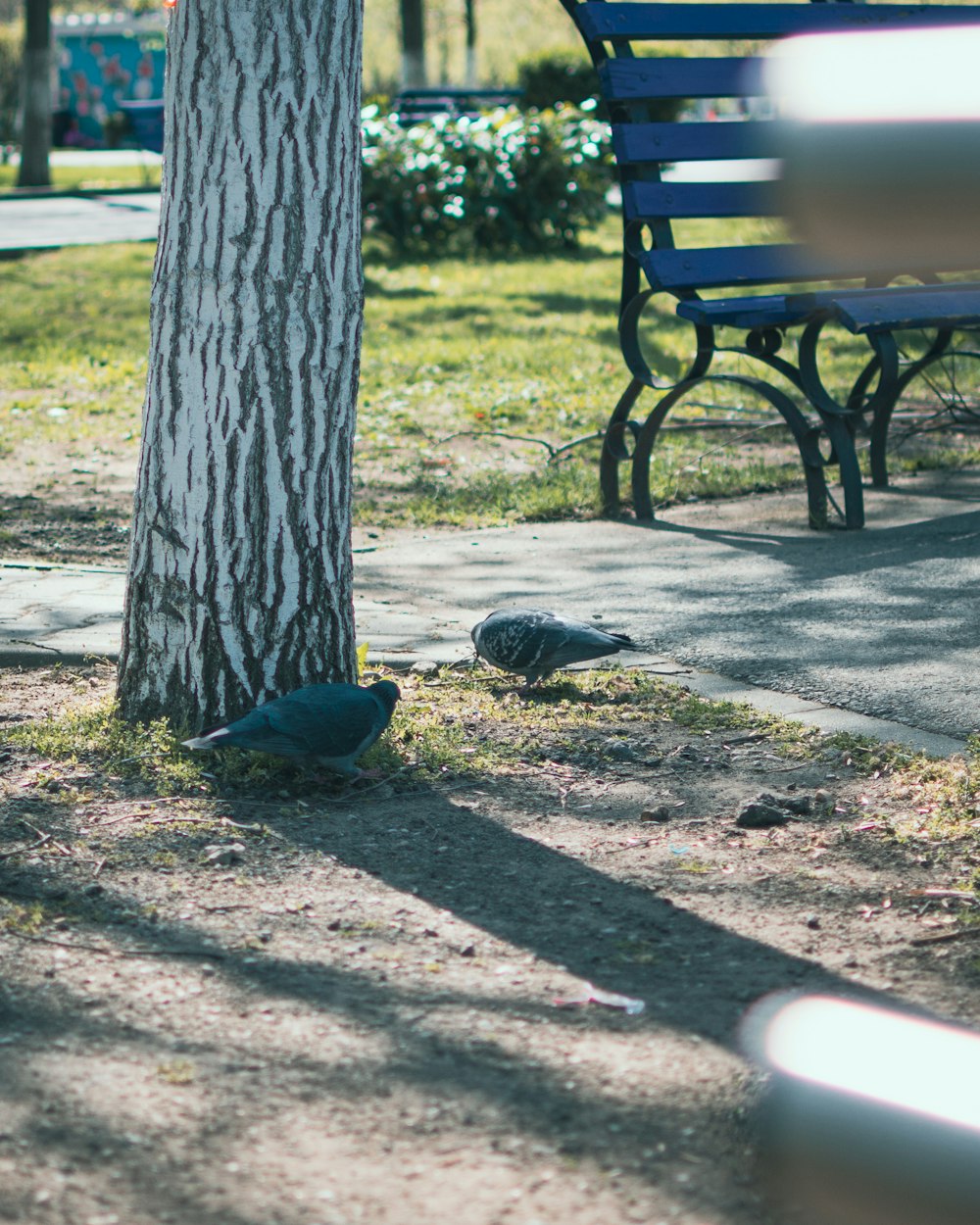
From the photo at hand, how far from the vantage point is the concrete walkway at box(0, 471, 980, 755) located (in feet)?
13.4

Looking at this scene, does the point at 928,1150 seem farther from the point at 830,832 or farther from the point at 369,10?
the point at 369,10

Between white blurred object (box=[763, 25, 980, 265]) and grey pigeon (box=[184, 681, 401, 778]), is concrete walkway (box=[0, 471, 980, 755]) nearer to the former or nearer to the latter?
grey pigeon (box=[184, 681, 401, 778])

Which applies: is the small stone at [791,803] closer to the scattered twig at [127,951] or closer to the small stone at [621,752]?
the small stone at [621,752]

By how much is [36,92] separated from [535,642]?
22.3 m

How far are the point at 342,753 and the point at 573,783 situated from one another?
58 cm

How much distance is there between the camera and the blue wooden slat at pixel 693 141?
599 cm

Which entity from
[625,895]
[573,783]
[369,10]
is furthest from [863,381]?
[369,10]

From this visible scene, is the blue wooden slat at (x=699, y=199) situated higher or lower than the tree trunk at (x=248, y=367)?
higher

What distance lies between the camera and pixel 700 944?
274 centimetres

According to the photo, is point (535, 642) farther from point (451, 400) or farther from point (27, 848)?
point (451, 400)

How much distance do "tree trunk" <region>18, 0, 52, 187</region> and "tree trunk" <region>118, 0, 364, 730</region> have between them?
21577mm

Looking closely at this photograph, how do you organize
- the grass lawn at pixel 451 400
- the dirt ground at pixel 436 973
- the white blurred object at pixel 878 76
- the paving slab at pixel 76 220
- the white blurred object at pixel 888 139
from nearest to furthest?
the dirt ground at pixel 436 973
the grass lawn at pixel 451 400
the white blurred object at pixel 878 76
the white blurred object at pixel 888 139
the paving slab at pixel 76 220

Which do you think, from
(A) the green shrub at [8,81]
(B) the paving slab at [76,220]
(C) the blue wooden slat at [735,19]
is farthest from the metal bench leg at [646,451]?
(A) the green shrub at [8,81]

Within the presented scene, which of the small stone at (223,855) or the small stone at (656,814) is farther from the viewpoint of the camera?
the small stone at (656,814)
